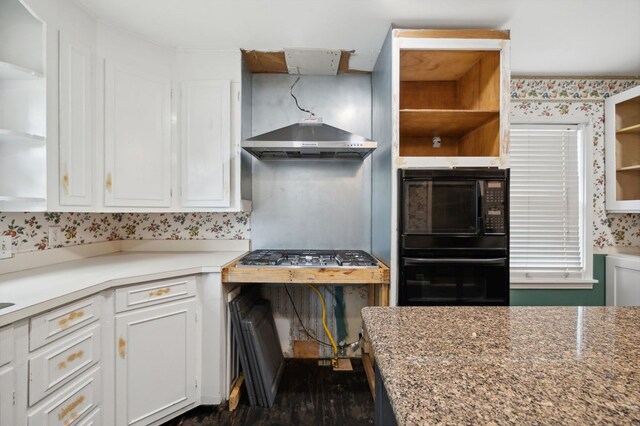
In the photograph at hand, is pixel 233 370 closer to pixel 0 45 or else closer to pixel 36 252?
pixel 36 252

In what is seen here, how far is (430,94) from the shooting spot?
7.64 feet

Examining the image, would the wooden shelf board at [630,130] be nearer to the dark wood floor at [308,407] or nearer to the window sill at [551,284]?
the window sill at [551,284]

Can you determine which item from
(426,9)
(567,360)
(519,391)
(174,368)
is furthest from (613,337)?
(174,368)

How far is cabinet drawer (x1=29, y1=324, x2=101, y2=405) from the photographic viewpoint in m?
1.11

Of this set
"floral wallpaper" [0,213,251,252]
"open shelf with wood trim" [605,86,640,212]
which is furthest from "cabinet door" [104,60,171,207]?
"open shelf with wood trim" [605,86,640,212]

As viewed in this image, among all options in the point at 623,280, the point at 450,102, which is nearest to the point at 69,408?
the point at 450,102

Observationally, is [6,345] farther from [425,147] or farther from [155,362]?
[425,147]

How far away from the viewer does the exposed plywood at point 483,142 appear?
6.26 ft

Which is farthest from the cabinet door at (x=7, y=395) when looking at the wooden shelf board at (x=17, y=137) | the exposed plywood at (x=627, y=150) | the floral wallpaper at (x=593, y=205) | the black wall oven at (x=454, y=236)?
the exposed plywood at (x=627, y=150)

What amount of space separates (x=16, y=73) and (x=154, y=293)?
1.22 meters

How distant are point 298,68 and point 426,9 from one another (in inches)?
40.6

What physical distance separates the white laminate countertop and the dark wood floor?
874 mm

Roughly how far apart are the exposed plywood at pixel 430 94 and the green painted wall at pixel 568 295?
1679 millimetres

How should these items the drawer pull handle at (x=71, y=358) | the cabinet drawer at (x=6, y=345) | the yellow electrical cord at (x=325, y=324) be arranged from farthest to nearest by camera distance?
the yellow electrical cord at (x=325, y=324)
the drawer pull handle at (x=71, y=358)
the cabinet drawer at (x=6, y=345)
